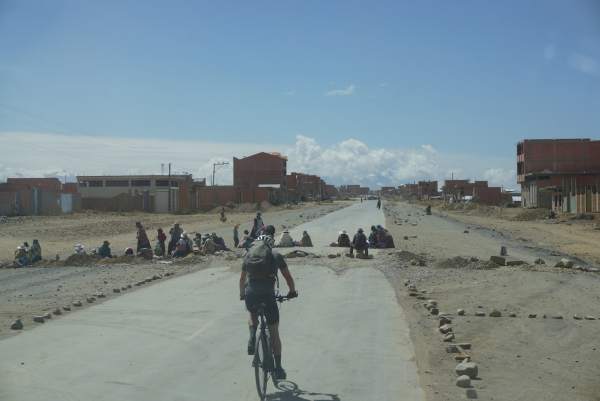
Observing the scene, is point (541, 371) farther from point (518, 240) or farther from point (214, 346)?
point (518, 240)

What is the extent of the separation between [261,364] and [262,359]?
57mm

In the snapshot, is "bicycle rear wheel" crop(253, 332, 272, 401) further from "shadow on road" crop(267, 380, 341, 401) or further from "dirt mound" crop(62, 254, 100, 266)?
"dirt mound" crop(62, 254, 100, 266)

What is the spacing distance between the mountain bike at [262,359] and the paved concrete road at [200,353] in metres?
0.15

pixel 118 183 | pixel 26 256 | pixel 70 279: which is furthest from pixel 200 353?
pixel 118 183

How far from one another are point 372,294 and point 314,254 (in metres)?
9.69

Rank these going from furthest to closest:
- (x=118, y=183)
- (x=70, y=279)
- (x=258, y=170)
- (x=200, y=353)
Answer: (x=258, y=170), (x=118, y=183), (x=70, y=279), (x=200, y=353)

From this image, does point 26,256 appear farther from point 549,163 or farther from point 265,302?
point 549,163

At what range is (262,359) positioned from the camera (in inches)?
268

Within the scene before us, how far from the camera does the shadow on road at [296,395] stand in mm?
6602

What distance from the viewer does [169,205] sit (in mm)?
78500

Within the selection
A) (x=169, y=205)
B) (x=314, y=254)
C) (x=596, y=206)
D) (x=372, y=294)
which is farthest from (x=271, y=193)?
(x=372, y=294)

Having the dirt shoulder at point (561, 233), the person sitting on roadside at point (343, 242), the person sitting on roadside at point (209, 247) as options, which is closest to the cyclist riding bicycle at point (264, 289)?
the person sitting on roadside at point (209, 247)

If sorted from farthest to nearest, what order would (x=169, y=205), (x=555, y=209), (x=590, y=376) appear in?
(x=169, y=205) → (x=555, y=209) → (x=590, y=376)

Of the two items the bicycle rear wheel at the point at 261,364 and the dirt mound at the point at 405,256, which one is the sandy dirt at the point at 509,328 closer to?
the dirt mound at the point at 405,256
